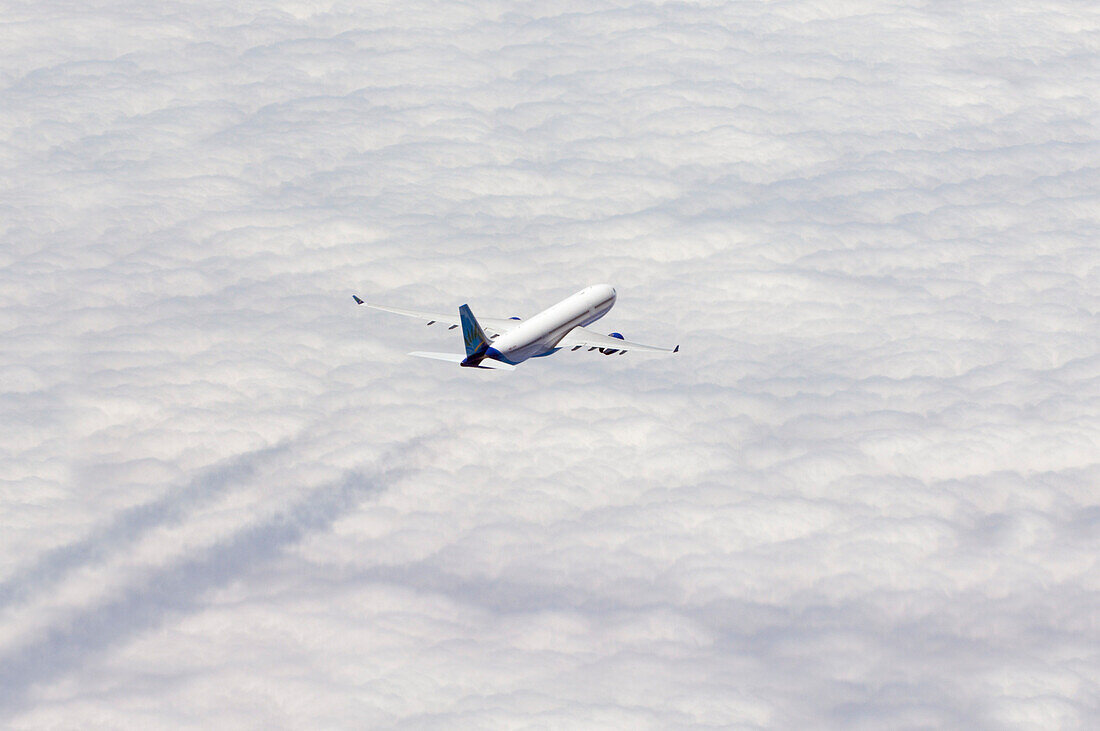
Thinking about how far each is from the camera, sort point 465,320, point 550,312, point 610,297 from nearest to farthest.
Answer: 1. point 465,320
2. point 550,312
3. point 610,297

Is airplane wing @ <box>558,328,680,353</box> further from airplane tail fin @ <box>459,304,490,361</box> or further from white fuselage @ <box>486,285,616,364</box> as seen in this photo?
airplane tail fin @ <box>459,304,490,361</box>

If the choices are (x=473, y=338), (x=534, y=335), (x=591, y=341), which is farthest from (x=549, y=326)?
(x=473, y=338)

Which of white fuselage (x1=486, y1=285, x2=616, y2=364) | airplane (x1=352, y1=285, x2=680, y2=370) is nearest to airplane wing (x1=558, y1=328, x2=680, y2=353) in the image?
airplane (x1=352, y1=285, x2=680, y2=370)

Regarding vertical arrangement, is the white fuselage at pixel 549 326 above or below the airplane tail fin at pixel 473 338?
below

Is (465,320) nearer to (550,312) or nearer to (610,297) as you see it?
(550,312)

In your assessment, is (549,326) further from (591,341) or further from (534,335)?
(591,341)

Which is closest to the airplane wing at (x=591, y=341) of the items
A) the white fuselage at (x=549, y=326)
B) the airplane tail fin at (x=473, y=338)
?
the white fuselage at (x=549, y=326)

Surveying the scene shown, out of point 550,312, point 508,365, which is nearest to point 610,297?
point 550,312

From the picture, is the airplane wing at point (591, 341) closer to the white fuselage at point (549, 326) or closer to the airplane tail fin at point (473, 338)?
the white fuselage at point (549, 326)
